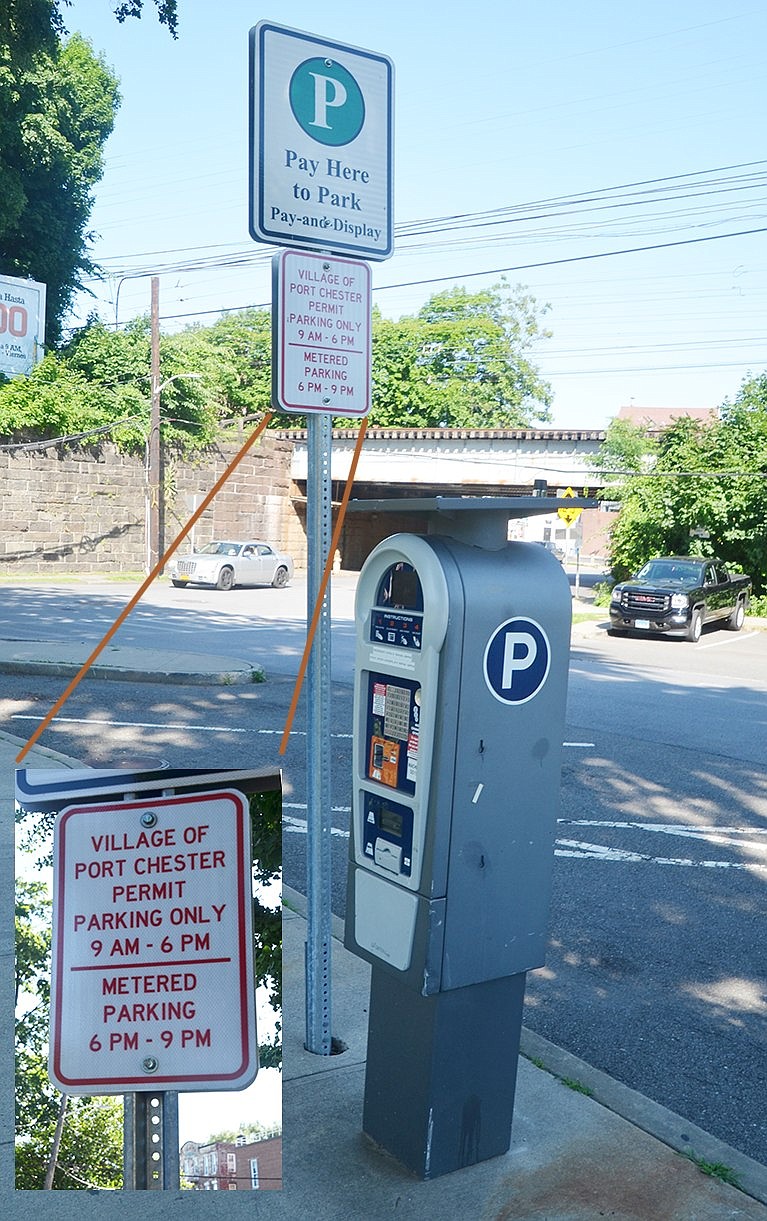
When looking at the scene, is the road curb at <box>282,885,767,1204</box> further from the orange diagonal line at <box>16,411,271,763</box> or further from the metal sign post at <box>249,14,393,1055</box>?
the orange diagonal line at <box>16,411,271,763</box>

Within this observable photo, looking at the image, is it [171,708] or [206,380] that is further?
[206,380]

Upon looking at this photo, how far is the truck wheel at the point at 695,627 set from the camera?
21.5 meters

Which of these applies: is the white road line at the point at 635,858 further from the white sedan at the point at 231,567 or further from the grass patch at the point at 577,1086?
the white sedan at the point at 231,567

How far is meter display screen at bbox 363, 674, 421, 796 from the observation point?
3.15 metres

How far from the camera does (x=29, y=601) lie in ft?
76.1

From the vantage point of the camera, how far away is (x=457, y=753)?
3.07m

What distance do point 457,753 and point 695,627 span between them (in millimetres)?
19463

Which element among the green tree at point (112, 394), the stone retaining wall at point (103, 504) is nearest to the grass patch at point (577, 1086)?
the stone retaining wall at point (103, 504)

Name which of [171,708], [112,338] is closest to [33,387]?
[112,338]

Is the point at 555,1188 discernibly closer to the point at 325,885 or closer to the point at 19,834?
the point at 325,885

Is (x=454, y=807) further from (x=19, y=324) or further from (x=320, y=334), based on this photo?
(x=19, y=324)

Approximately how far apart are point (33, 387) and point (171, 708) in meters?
24.3

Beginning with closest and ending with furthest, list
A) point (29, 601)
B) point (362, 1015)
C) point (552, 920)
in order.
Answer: point (362, 1015)
point (552, 920)
point (29, 601)

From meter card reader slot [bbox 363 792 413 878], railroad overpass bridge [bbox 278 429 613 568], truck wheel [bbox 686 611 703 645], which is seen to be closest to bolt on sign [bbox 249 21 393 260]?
meter card reader slot [bbox 363 792 413 878]
